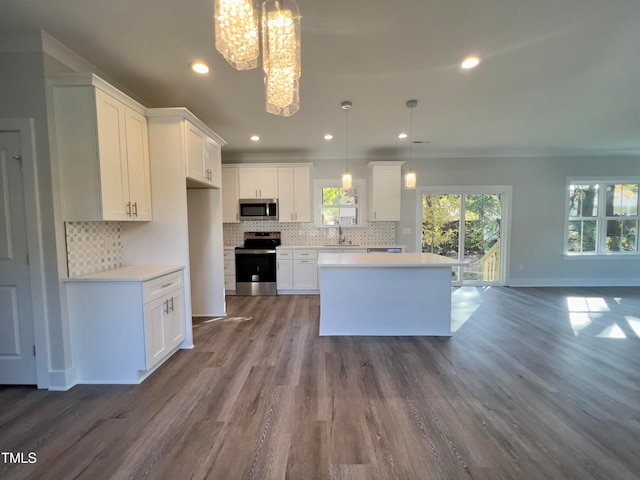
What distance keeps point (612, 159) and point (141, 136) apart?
8.15m

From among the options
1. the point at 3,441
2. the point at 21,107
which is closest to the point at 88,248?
the point at 21,107

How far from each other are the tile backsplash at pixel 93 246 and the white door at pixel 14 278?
10.5 inches

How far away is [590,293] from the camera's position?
4668 mm

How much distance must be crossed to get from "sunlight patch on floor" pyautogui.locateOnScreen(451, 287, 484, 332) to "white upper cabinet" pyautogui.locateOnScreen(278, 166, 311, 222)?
2980 millimetres

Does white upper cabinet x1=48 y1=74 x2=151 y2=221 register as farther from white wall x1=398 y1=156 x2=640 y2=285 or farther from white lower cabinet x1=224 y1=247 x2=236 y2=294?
white wall x1=398 y1=156 x2=640 y2=285

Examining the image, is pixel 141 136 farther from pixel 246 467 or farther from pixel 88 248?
→ pixel 246 467

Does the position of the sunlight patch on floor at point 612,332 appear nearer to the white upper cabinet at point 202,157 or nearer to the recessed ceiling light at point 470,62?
the recessed ceiling light at point 470,62

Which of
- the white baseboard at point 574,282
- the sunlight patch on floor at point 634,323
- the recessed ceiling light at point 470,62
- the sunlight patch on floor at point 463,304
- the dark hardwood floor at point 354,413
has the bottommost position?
the sunlight patch on floor at point 463,304

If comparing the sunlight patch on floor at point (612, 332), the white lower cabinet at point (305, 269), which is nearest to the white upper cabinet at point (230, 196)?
the white lower cabinet at point (305, 269)

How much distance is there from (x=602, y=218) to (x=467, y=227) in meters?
2.76

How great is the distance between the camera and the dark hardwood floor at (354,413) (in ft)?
4.63

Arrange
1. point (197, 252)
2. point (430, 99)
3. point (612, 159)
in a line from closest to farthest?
point (430, 99) → point (197, 252) → point (612, 159)

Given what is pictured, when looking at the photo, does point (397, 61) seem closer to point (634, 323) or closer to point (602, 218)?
point (634, 323)

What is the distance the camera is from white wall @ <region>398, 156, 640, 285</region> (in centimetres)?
A: 522
